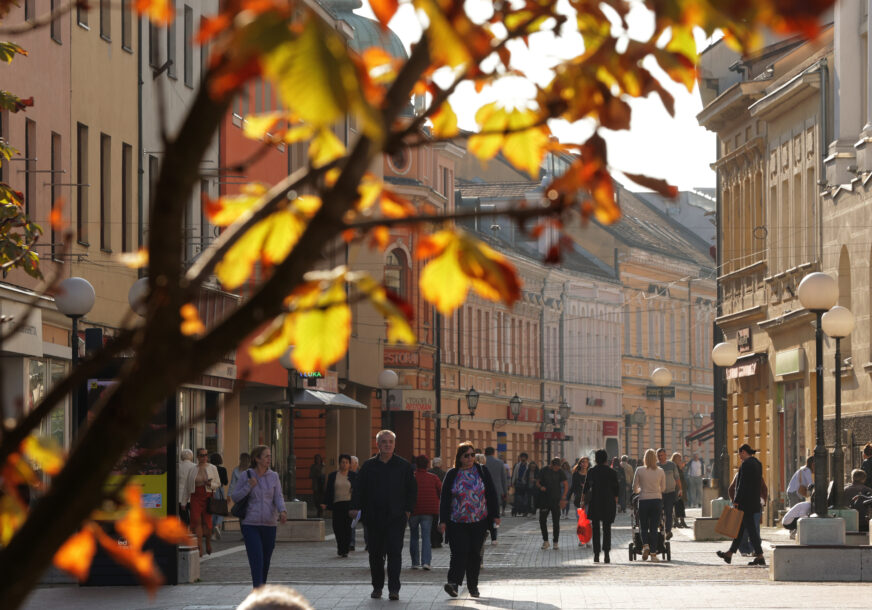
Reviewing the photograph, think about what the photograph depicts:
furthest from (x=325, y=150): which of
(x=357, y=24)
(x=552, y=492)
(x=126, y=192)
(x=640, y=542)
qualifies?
(x=357, y=24)

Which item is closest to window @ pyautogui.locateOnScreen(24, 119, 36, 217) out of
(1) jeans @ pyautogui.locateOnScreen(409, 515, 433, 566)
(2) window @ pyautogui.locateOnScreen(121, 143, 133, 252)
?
(2) window @ pyautogui.locateOnScreen(121, 143, 133, 252)

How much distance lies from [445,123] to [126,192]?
33169mm

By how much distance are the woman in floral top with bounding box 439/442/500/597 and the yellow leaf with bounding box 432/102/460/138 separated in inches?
631

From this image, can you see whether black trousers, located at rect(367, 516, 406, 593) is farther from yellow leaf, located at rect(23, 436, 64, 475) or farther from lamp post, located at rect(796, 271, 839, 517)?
yellow leaf, located at rect(23, 436, 64, 475)

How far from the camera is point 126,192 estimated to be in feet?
118

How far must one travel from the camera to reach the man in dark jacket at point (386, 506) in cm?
1936

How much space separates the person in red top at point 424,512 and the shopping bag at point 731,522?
3.84 metres

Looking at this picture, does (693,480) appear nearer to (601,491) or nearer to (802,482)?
(802,482)

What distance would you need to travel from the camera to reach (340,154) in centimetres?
305

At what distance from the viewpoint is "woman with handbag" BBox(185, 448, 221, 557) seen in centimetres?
2844

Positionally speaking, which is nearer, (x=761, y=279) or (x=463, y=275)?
(x=463, y=275)

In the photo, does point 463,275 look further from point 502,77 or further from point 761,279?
point 761,279

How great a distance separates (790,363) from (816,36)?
38143 mm

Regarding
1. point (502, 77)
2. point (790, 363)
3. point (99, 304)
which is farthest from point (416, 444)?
point (502, 77)
